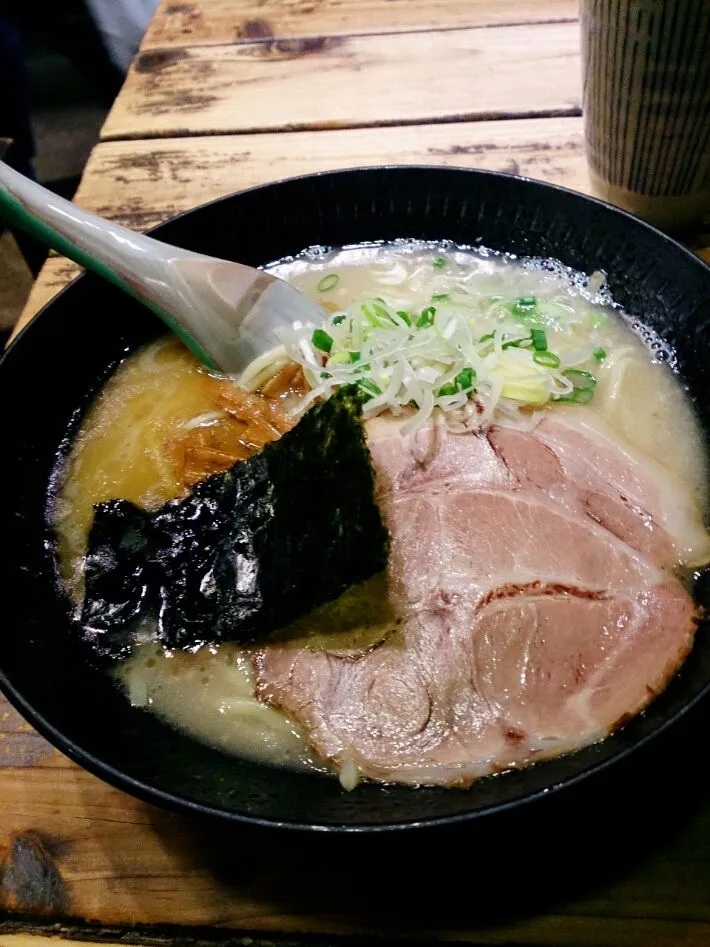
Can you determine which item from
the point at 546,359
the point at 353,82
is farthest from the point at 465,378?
the point at 353,82

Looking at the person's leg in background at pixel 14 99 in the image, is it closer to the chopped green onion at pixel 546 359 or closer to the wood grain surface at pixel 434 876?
the chopped green onion at pixel 546 359

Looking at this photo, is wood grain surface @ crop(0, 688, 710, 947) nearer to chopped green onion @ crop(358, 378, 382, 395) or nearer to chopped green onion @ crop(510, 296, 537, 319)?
chopped green onion @ crop(358, 378, 382, 395)

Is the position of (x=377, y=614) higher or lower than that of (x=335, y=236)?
lower

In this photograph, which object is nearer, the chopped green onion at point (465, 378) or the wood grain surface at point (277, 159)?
the chopped green onion at point (465, 378)

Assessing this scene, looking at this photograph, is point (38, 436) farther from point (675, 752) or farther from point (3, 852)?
point (675, 752)

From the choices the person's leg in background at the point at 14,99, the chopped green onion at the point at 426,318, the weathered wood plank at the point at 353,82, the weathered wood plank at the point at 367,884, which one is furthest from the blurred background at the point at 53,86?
the weathered wood plank at the point at 367,884

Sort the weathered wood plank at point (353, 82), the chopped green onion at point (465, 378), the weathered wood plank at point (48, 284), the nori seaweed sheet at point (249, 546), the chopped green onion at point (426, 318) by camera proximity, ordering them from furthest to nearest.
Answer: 1. the weathered wood plank at point (353, 82)
2. the weathered wood plank at point (48, 284)
3. the chopped green onion at point (426, 318)
4. the chopped green onion at point (465, 378)
5. the nori seaweed sheet at point (249, 546)

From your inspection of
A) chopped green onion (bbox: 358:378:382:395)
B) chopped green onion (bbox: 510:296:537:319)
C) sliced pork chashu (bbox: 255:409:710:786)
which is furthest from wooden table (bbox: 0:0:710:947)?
A: chopped green onion (bbox: 510:296:537:319)

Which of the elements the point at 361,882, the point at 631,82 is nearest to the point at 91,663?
the point at 361,882
